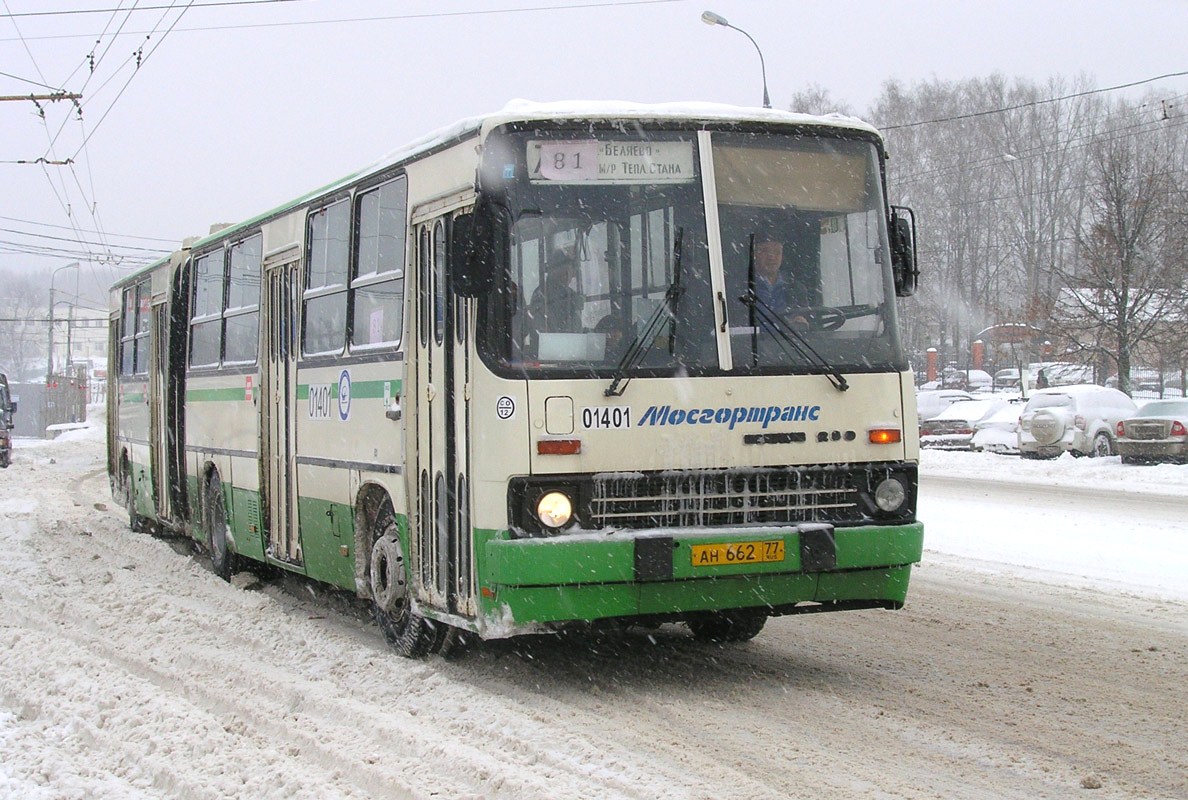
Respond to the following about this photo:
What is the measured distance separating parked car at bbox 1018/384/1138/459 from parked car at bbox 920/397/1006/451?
→ 4.72 metres

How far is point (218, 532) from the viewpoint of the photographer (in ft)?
44.6

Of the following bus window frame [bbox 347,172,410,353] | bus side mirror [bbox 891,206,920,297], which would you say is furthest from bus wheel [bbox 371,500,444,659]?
bus side mirror [bbox 891,206,920,297]

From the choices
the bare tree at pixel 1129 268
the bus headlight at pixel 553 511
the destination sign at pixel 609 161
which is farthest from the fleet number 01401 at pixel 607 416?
the bare tree at pixel 1129 268

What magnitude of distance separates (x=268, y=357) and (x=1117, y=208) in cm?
3161

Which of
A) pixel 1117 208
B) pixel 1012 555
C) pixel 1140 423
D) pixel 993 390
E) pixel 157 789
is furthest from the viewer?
pixel 993 390

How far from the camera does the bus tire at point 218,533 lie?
43.8ft

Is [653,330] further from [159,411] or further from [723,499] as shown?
[159,411]

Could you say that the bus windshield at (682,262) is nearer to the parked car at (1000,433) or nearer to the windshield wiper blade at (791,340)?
the windshield wiper blade at (791,340)

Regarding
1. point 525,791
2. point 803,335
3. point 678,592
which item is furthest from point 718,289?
point 525,791

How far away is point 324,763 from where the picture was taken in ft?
19.9

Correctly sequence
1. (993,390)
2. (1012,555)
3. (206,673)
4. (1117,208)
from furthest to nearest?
(993,390)
(1117,208)
(1012,555)
(206,673)

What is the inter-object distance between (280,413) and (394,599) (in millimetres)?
2915

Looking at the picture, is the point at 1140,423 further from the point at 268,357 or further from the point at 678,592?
the point at 678,592

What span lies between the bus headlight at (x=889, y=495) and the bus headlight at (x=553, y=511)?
1773 mm
